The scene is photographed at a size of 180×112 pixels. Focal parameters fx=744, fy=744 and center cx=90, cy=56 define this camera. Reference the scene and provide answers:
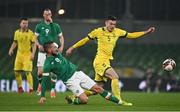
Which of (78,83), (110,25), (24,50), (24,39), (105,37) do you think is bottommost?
(78,83)

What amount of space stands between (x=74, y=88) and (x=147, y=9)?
2367 centimetres

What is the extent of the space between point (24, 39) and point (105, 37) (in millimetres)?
4850

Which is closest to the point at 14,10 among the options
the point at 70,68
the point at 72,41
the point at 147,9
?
the point at 72,41

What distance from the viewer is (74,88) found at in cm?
1755

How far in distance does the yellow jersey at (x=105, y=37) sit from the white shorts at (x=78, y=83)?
65.0 inches

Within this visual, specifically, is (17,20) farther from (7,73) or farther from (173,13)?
(173,13)

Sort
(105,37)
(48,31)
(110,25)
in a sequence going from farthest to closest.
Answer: (48,31)
(105,37)
(110,25)

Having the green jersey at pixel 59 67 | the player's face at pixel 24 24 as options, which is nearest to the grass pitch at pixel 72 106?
the green jersey at pixel 59 67

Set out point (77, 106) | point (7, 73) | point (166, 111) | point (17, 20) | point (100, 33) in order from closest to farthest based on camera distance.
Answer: point (166, 111) < point (77, 106) < point (100, 33) < point (7, 73) < point (17, 20)

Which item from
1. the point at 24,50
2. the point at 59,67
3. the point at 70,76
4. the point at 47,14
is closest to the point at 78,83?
the point at 70,76

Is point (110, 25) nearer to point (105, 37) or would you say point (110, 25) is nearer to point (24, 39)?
point (105, 37)

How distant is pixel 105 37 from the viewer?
1909 cm

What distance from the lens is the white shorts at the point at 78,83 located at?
57.6 feet

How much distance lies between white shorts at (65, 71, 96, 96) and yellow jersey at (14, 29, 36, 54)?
577 centimetres
